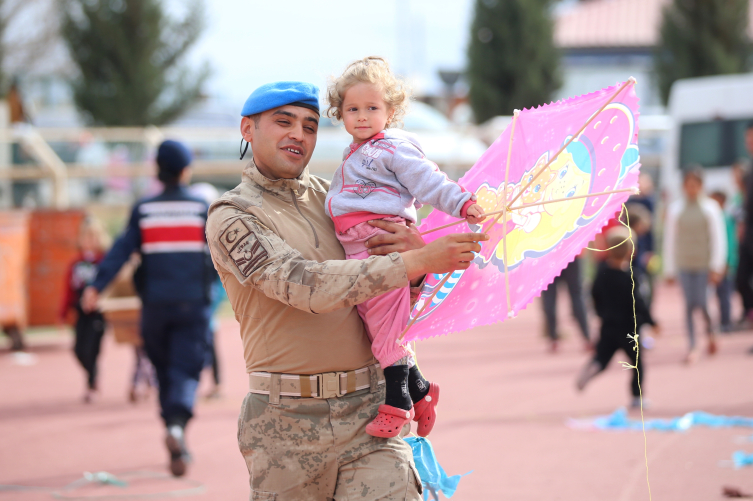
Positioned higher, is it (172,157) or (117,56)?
(117,56)

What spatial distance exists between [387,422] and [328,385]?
0.24 metres

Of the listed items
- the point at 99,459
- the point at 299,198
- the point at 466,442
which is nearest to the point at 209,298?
the point at 99,459

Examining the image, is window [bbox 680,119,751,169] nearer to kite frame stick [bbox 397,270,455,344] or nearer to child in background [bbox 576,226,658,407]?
child in background [bbox 576,226,658,407]

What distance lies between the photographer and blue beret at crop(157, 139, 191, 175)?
→ 21.2ft

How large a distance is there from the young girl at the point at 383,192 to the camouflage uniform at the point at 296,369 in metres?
0.08

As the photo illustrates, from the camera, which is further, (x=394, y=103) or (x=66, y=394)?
(x=66, y=394)

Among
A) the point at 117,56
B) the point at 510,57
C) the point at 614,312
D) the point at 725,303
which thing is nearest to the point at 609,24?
the point at 510,57

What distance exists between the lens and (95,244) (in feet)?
33.2

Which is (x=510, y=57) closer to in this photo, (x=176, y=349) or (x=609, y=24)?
(x=609, y=24)

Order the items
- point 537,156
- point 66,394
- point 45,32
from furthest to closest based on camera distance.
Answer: point 45,32 → point 66,394 → point 537,156

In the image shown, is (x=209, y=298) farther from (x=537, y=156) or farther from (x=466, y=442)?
(x=537, y=156)

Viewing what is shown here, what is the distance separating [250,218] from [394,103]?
2.37ft

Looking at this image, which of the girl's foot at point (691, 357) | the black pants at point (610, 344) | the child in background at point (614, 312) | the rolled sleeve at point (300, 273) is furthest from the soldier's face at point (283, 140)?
the girl's foot at point (691, 357)

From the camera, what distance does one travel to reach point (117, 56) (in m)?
23.0
